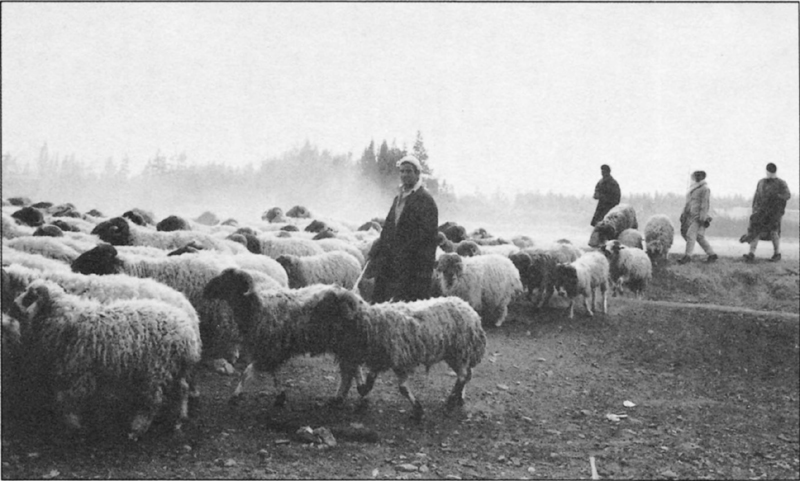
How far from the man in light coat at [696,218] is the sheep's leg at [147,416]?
7784 millimetres

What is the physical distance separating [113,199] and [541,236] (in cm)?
829

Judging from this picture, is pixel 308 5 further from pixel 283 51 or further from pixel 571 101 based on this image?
pixel 571 101

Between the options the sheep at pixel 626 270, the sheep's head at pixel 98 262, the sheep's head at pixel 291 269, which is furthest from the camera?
the sheep at pixel 626 270

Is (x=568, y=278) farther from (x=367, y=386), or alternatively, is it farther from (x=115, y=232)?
(x=115, y=232)

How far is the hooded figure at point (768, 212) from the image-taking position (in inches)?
284

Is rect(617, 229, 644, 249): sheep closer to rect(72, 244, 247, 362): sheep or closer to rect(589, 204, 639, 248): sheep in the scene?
rect(589, 204, 639, 248): sheep

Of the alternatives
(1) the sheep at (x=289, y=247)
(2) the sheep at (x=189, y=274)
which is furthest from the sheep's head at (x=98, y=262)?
(1) the sheep at (x=289, y=247)

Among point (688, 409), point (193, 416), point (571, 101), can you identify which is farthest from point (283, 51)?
point (688, 409)

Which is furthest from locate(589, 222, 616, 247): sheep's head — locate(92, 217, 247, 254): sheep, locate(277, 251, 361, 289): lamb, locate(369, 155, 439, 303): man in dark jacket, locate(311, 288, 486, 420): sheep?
locate(92, 217, 247, 254): sheep

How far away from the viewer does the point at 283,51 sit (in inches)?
249

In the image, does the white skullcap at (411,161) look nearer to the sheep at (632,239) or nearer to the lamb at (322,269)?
the lamb at (322,269)

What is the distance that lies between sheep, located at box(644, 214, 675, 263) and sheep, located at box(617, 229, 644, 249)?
0.27 m

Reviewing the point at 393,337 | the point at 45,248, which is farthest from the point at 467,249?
the point at 45,248

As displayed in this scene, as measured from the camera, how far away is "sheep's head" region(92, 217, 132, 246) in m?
7.72
